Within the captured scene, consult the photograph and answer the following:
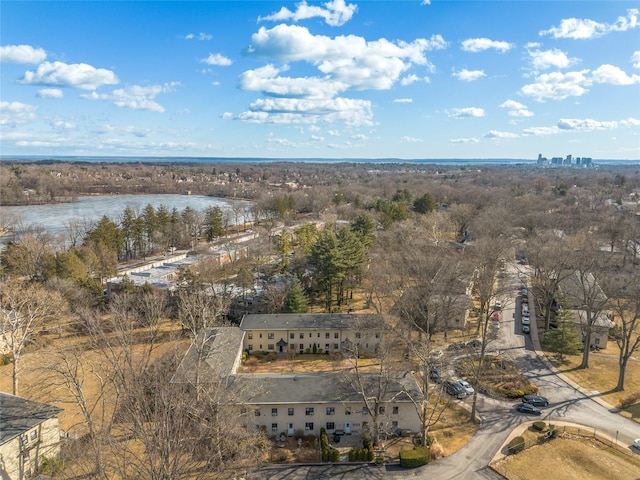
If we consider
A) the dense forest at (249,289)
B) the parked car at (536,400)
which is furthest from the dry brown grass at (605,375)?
the parked car at (536,400)

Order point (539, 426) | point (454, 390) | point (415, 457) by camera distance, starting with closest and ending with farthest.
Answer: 1. point (415, 457)
2. point (539, 426)
3. point (454, 390)

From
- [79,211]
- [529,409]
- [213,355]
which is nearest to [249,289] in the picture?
[213,355]

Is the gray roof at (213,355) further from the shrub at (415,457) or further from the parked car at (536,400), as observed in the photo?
the parked car at (536,400)

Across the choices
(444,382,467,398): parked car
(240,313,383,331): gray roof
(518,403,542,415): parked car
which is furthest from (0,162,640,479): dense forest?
(518,403,542,415): parked car

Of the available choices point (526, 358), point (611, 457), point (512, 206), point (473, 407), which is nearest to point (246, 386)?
point (473, 407)

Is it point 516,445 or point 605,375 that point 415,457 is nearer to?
point 516,445

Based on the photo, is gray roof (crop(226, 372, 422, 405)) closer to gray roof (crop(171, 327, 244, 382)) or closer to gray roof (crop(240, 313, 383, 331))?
gray roof (crop(171, 327, 244, 382))
